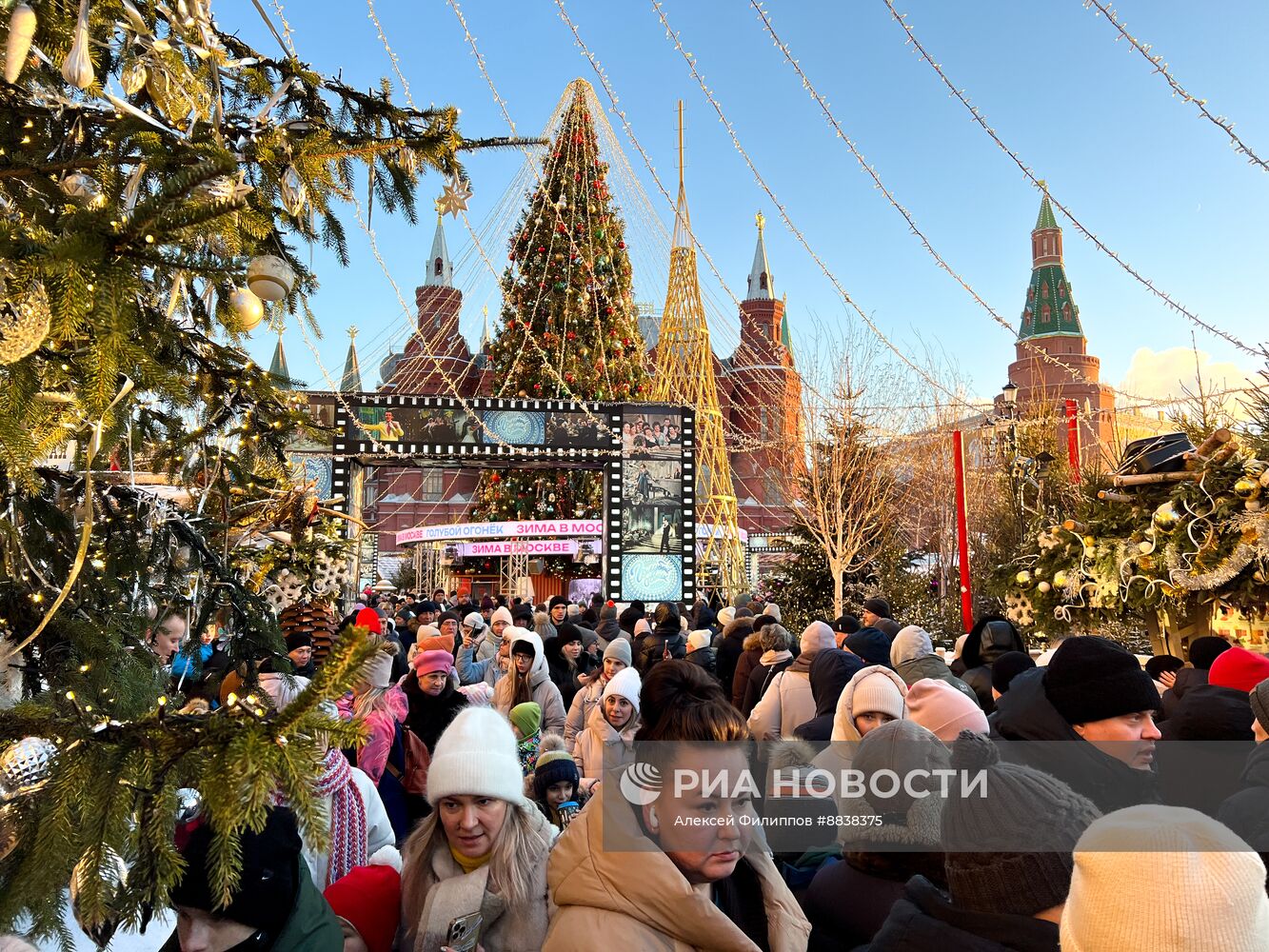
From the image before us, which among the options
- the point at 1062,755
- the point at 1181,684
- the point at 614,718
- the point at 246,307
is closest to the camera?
the point at 246,307

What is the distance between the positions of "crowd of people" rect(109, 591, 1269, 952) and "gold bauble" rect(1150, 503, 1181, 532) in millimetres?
1103

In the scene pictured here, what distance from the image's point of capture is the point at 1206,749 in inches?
148

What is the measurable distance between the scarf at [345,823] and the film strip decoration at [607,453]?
1630cm

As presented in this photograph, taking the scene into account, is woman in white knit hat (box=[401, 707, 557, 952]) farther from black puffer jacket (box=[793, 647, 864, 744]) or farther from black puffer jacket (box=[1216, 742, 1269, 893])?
black puffer jacket (box=[793, 647, 864, 744])

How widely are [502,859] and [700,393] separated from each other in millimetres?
19947

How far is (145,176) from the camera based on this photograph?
2.43m

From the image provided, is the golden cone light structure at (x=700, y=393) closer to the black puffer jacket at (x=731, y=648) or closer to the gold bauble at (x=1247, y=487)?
the black puffer jacket at (x=731, y=648)

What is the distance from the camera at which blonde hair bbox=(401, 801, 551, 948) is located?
102 inches

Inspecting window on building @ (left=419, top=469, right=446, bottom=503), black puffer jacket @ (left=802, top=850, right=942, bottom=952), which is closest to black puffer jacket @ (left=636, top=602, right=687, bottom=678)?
black puffer jacket @ (left=802, top=850, right=942, bottom=952)

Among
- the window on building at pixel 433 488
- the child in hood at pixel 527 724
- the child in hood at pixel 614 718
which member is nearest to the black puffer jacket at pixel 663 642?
the child in hood at pixel 527 724

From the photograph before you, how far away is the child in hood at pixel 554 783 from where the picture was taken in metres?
4.05

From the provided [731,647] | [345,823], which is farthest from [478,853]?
[731,647]

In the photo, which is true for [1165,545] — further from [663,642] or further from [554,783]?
[663,642]

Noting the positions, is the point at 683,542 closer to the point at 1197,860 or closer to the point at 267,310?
the point at 267,310
